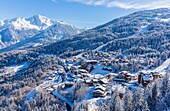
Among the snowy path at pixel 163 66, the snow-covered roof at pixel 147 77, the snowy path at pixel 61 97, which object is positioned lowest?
the snowy path at pixel 61 97

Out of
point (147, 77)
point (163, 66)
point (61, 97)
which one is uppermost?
point (147, 77)

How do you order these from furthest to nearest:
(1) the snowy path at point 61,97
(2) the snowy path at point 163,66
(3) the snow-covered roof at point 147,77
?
(2) the snowy path at point 163,66
(3) the snow-covered roof at point 147,77
(1) the snowy path at point 61,97

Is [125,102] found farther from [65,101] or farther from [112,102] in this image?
[65,101]

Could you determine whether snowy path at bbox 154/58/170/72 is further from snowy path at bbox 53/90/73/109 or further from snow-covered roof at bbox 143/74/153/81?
snowy path at bbox 53/90/73/109

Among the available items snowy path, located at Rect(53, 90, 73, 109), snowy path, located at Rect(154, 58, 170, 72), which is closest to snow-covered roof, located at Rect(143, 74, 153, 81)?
snowy path, located at Rect(154, 58, 170, 72)

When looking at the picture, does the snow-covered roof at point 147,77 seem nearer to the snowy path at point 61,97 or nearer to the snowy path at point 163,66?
the snowy path at point 163,66

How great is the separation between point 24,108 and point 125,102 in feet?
161

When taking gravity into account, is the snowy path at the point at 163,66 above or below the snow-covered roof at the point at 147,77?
below

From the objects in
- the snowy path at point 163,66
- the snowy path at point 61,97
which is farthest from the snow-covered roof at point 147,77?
the snowy path at point 61,97

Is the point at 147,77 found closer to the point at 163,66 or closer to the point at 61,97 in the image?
the point at 61,97

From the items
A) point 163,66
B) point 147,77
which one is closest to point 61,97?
point 147,77

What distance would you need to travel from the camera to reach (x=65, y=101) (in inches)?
3457

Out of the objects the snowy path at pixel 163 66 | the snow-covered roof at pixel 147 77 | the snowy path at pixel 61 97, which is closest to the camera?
the snowy path at pixel 61 97

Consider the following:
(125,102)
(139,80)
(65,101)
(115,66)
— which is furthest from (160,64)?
(125,102)
